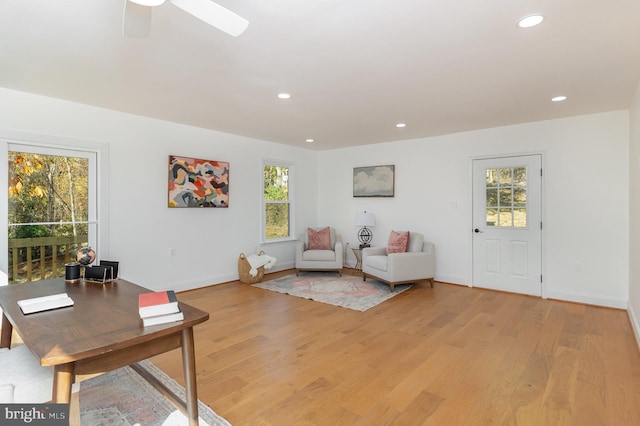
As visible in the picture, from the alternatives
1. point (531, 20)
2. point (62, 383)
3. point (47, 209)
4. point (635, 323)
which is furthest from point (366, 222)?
point (62, 383)

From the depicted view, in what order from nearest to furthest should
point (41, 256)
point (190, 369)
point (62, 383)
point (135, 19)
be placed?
point (62, 383), point (135, 19), point (190, 369), point (41, 256)

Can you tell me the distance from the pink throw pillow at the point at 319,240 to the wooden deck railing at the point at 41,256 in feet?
10.9

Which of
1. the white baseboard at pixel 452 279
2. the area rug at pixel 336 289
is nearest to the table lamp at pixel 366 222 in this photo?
the area rug at pixel 336 289

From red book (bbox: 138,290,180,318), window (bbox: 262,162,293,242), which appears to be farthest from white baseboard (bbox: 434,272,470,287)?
red book (bbox: 138,290,180,318)

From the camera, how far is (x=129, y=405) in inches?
80.7

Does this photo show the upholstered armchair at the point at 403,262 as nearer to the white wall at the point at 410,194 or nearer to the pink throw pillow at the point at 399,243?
the pink throw pillow at the point at 399,243

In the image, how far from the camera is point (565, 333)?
3.24m

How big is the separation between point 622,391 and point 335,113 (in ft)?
11.4

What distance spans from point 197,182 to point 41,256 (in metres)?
1.96

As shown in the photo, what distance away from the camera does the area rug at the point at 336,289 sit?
4.29 meters

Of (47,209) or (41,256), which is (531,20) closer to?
(47,209)

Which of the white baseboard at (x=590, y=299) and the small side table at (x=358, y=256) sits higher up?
the small side table at (x=358, y=256)

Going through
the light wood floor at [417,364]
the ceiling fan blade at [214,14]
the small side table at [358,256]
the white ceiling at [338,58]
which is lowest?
the light wood floor at [417,364]

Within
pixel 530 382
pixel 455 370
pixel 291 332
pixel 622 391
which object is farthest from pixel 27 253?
pixel 622 391
